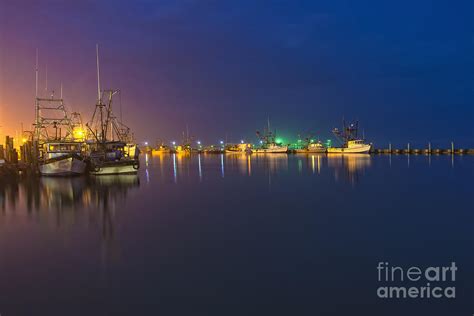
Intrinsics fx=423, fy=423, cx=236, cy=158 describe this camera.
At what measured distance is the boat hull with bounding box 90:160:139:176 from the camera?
41.0 metres

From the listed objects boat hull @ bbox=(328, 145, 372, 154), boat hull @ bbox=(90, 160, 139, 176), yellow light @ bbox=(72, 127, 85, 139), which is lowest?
boat hull @ bbox=(90, 160, 139, 176)

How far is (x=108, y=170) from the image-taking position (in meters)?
41.6

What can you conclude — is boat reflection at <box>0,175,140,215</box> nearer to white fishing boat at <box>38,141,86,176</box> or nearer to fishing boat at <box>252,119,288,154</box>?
white fishing boat at <box>38,141,86,176</box>

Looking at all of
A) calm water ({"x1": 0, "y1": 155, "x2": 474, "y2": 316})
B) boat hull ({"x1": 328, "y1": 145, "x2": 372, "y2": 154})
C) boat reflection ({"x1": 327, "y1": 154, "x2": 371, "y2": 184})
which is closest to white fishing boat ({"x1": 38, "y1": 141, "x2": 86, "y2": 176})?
calm water ({"x1": 0, "y1": 155, "x2": 474, "y2": 316})

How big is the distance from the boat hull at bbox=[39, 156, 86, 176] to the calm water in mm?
17652

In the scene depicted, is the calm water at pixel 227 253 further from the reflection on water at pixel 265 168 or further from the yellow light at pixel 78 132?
the yellow light at pixel 78 132

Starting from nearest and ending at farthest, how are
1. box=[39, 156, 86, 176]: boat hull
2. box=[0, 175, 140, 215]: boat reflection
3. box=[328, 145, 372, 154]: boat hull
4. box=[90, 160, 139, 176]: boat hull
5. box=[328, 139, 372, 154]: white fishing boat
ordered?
box=[0, 175, 140, 215]: boat reflection < box=[39, 156, 86, 176]: boat hull < box=[90, 160, 139, 176]: boat hull < box=[328, 145, 372, 154]: boat hull < box=[328, 139, 372, 154]: white fishing boat

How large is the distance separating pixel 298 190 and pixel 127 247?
16.6 meters

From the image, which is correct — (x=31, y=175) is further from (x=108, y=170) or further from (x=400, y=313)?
(x=400, y=313)

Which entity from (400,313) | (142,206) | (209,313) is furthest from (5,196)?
(400,313)

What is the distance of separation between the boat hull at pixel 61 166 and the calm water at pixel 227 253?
57.9ft

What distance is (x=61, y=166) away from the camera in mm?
40281

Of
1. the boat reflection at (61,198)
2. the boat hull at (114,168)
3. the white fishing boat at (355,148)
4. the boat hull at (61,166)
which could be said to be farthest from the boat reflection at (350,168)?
the white fishing boat at (355,148)

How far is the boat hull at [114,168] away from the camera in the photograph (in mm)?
40969
